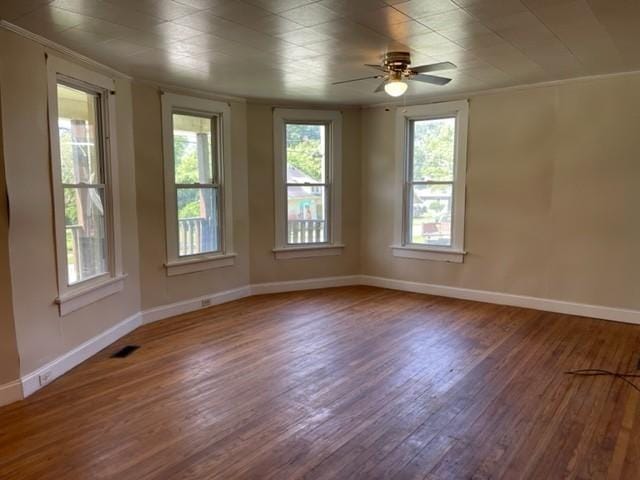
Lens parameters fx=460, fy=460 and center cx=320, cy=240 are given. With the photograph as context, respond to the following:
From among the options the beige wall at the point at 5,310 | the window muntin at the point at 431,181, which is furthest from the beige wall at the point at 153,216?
the window muntin at the point at 431,181

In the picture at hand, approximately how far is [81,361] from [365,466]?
2.58m

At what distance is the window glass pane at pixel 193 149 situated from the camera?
16.6 feet

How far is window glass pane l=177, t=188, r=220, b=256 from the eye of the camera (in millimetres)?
5172

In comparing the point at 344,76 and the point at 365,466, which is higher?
the point at 344,76

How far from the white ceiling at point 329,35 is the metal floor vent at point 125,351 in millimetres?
2461

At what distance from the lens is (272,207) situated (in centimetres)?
598

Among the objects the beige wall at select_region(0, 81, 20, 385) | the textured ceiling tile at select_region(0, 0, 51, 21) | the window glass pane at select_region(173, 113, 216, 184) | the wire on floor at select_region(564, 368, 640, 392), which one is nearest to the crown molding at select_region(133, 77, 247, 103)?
the window glass pane at select_region(173, 113, 216, 184)

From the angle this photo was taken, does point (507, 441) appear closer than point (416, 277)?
Yes

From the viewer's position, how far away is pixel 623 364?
3627mm

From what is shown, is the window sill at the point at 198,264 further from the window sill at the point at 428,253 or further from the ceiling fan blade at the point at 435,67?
the ceiling fan blade at the point at 435,67

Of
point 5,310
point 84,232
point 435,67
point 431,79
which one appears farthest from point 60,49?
point 431,79

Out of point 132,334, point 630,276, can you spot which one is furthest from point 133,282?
point 630,276

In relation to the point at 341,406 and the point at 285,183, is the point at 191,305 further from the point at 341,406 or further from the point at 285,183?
the point at 341,406

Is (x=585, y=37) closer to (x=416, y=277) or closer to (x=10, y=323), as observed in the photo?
(x=416, y=277)
